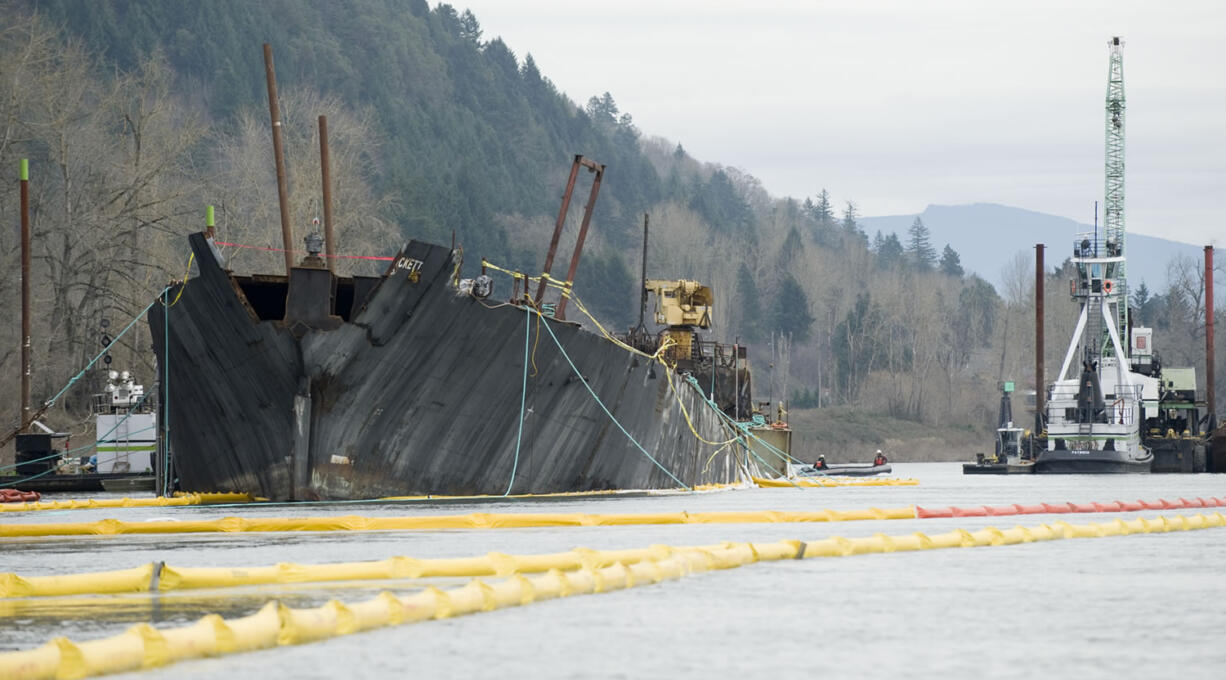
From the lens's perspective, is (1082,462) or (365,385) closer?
(365,385)

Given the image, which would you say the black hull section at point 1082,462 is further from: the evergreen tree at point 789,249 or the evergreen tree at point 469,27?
the evergreen tree at point 469,27

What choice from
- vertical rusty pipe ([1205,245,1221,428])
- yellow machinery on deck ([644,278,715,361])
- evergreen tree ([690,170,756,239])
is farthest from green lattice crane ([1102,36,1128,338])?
evergreen tree ([690,170,756,239])

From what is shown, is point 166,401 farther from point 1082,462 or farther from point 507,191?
point 507,191

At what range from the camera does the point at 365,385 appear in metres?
22.0

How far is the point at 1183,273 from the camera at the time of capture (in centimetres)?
12812

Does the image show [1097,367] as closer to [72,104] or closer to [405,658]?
[72,104]

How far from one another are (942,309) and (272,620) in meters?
153

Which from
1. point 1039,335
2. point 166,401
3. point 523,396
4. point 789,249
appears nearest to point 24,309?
point 166,401

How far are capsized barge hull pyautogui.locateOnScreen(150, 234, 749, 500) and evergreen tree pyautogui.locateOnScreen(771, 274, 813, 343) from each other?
11985 cm

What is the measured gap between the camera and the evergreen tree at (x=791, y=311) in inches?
5674

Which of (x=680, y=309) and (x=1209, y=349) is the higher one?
(x=1209, y=349)

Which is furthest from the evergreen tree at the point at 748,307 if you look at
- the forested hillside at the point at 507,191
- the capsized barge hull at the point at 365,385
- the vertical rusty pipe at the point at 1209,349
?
the capsized barge hull at the point at 365,385

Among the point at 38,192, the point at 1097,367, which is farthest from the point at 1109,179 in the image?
the point at 38,192

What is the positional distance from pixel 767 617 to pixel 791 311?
447ft
